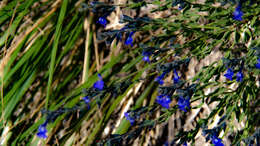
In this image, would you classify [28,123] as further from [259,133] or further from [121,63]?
[259,133]

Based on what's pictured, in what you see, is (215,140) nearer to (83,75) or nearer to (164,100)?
(164,100)

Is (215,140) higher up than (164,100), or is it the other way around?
(164,100)

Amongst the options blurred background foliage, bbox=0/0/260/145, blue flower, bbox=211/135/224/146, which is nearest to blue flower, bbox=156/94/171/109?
blue flower, bbox=211/135/224/146

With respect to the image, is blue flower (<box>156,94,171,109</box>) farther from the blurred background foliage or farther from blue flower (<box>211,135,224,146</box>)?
the blurred background foliage

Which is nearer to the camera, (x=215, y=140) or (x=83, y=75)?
(x=215, y=140)

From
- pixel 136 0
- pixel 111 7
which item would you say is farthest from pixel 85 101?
pixel 136 0

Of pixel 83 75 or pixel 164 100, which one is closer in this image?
pixel 164 100

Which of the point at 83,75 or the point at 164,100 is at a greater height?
the point at 164,100

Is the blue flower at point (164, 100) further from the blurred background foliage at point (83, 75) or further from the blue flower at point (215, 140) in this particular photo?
the blurred background foliage at point (83, 75)

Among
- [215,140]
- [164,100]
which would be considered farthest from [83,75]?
[215,140]

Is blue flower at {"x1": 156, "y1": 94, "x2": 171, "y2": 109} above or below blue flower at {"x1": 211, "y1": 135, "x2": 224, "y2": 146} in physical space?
above

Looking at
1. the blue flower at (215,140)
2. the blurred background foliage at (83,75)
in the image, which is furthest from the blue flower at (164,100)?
the blurred background foliage at (83,75)
